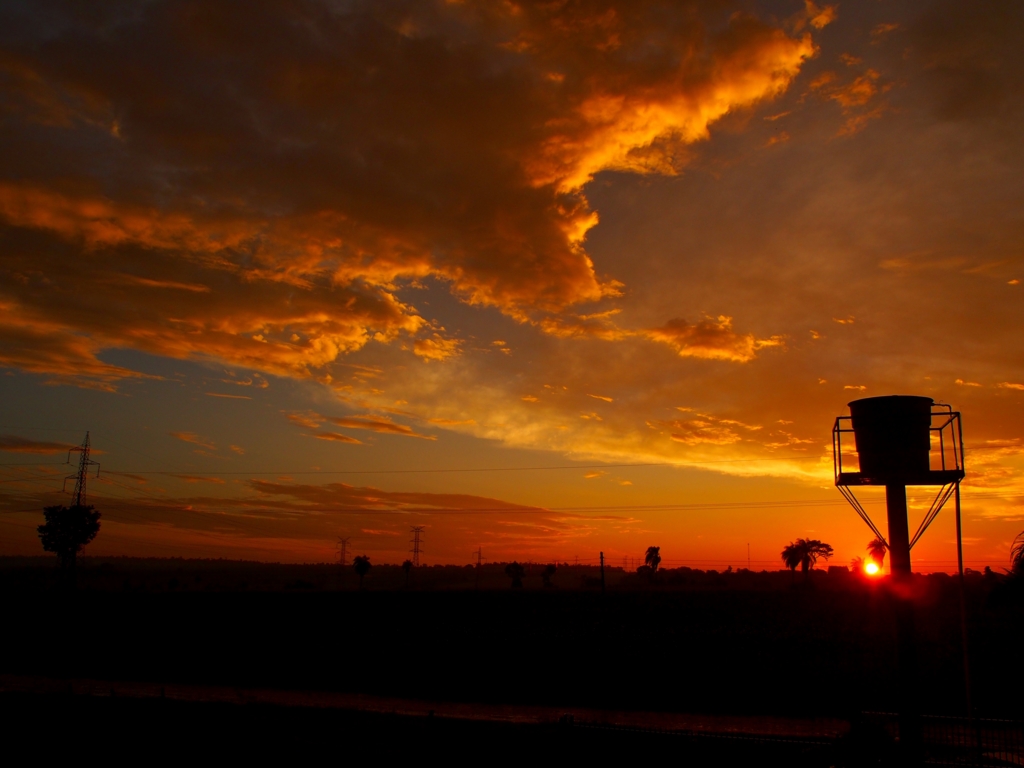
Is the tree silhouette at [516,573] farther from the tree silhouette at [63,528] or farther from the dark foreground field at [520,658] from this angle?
the tree silhouette at [63,528]

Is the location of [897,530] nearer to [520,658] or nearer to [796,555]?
[520,658]

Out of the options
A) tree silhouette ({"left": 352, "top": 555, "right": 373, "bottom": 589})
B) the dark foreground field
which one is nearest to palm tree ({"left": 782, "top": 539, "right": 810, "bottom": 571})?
the dark foreground field

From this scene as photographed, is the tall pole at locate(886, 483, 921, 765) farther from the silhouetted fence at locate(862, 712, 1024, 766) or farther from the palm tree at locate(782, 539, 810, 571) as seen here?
the palm tree at locate(782, 539, 810, 571)

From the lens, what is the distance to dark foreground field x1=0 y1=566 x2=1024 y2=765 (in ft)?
72.0

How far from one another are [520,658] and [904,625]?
31.8 m

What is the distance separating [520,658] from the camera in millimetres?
43625

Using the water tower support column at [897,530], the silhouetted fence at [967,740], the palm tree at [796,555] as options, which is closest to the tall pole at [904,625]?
the water tower support column at [897,530]

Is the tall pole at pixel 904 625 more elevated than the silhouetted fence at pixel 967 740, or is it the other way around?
the tall pole at pixel 904 625

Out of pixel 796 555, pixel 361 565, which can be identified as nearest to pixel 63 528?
pixel 361 565

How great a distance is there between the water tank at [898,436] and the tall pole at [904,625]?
1.44 ft

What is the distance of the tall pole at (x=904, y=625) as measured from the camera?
14695 mm

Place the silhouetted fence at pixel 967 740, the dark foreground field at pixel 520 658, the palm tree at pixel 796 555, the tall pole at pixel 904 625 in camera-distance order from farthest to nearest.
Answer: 1. the palm tree at pixel 796 555
2. the dark foreground field at pixel 520 658
3. the silhouetted fence at pixel 967 740
4. the tall pole at pixel 904 625

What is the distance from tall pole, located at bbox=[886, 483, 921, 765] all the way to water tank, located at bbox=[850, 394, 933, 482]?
44 centimetres

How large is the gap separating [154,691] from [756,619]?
42.1 meters
